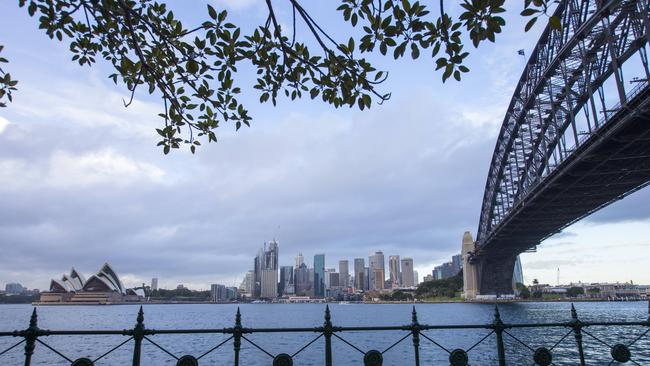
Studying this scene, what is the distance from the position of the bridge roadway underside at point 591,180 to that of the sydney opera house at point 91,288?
405ft

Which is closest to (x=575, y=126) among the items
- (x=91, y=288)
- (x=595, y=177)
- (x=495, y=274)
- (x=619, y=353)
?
(x=595, y=177)

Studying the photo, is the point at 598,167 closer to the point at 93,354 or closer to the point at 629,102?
the point at 629,102

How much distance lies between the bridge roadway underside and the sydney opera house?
12350 cm

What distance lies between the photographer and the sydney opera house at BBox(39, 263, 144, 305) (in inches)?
5778

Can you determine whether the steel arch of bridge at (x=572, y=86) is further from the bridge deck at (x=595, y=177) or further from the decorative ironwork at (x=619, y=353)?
the decorative ironwork at (x=619, y=353)

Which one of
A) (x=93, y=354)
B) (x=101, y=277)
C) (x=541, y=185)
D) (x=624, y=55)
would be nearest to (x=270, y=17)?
(x=93, y=354)

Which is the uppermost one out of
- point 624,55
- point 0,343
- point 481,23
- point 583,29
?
point 583,29

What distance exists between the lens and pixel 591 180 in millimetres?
41594

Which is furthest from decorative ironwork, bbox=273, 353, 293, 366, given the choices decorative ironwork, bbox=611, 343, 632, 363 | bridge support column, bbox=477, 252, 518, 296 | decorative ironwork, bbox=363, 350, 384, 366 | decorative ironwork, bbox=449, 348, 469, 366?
bridge support column, bbox=477, 252, 518, 296

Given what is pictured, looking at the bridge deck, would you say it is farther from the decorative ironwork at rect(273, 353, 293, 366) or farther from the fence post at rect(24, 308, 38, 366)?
the fence post at rect(24, 308, 38, 366)

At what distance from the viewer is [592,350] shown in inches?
1024

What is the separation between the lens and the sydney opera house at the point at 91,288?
147 m

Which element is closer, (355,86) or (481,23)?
(481,23)

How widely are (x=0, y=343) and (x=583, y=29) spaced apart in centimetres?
5548
